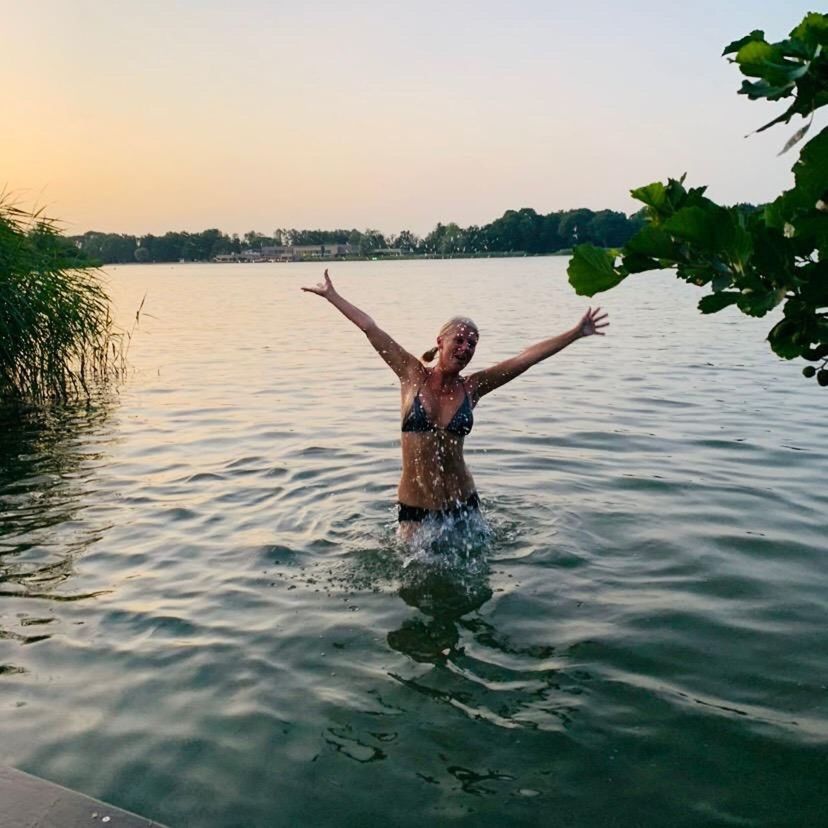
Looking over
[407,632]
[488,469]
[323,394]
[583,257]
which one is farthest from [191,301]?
[583,257]

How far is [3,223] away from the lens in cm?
1257

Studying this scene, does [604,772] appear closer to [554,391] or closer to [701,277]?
[701,277]

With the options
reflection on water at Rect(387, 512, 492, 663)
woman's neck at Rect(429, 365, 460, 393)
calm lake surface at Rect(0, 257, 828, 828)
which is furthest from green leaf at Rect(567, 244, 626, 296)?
woman's neck at Rect(429, 365, 460, 393)

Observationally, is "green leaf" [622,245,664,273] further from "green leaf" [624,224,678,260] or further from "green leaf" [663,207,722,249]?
"green leaf" [663,207,722,249]

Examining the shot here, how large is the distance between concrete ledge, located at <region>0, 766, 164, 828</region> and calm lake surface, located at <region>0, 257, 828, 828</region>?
81 cm

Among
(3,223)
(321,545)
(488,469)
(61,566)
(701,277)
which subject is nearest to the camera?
(701,277)

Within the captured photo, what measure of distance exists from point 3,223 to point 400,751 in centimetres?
1096

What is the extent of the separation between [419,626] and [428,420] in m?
1.76

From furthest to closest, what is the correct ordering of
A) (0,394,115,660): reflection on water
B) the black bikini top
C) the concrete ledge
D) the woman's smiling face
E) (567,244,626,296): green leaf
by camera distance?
the black bikini top < the woman's smiling face < (0,394,115,660): reflection on water < the concrete ledge < (567,244,626,296): green leaf

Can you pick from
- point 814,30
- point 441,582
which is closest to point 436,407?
point 441,582

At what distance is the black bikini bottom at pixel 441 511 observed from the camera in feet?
23.6

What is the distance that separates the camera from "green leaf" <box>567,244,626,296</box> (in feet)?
6.50

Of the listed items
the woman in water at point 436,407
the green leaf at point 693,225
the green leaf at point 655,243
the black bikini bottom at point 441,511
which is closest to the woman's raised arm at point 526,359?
the woman in water at point 436,407

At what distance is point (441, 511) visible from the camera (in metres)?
7.20
